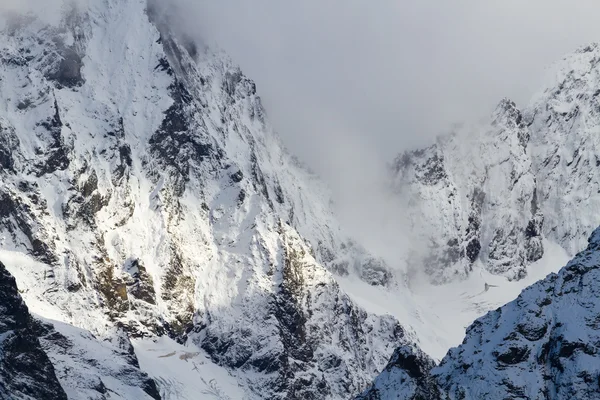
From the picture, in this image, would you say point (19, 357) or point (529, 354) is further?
point (19, 357)

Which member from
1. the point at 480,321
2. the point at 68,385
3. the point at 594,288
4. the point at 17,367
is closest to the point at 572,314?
the point at 594,288

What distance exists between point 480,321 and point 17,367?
66.8 m

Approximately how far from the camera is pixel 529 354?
298 feet

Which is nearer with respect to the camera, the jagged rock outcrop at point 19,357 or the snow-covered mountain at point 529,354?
the snow-covered mountain at point 529,354

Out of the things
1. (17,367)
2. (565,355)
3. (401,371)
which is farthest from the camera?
(17,367)

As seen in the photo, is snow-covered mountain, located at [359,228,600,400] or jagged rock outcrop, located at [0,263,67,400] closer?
snow-covered mountain, located at [359,228,600,400]

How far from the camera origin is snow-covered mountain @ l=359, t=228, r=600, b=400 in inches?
3410

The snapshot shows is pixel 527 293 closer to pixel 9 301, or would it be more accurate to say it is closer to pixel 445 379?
pixel 445 379

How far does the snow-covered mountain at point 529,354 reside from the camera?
8662cm

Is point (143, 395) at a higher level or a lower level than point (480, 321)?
higher

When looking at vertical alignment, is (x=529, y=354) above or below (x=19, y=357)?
above

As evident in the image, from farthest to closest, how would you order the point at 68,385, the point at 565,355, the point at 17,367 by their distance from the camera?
the point at 68,385, the point at 17,367, the point at 565,355

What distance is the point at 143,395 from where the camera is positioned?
195m

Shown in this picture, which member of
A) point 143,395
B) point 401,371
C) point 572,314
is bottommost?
point 401,371
